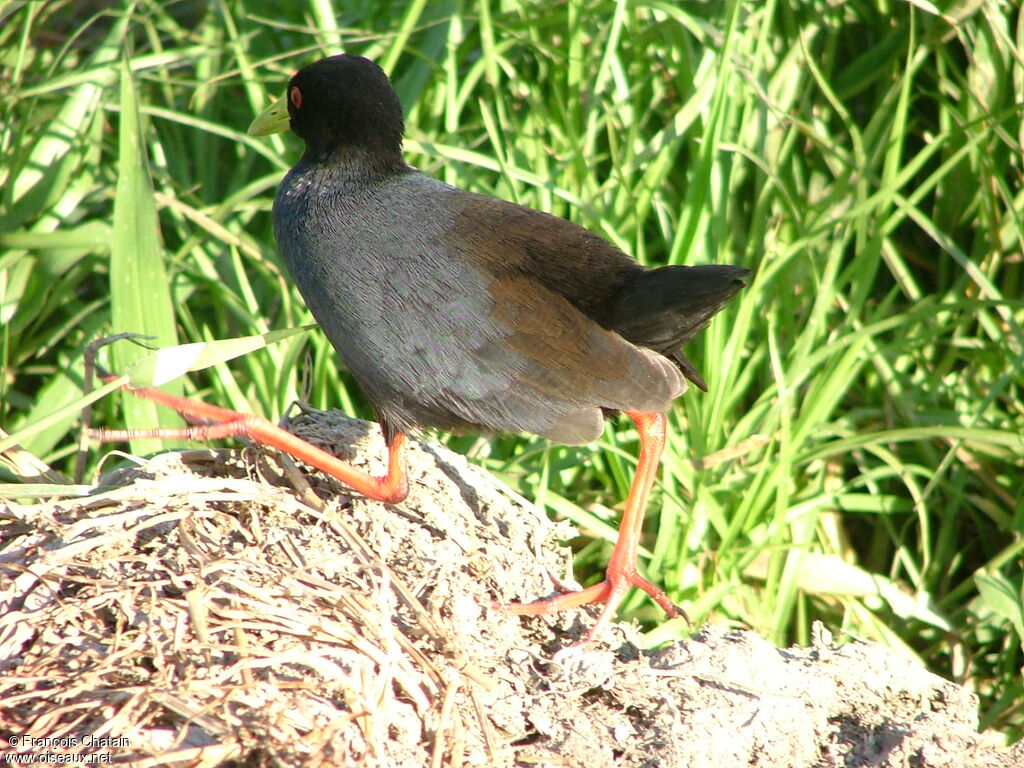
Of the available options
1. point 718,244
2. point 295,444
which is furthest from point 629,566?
point 718,244

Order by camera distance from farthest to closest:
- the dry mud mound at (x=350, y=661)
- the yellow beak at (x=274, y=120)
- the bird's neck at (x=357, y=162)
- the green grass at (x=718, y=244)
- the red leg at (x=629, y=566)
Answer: the green grass at (x=718, y=244) < the yellow beak at (x=274, y=120) < the bird's neck at (x=357, y=162) < the red leg at (x=629, y=566) < the dry mud mound at (x=350, y=661)

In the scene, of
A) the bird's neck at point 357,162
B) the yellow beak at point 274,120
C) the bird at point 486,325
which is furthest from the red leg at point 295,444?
the yellow beak at point 274,120

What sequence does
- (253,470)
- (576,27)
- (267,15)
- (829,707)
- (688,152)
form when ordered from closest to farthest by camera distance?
(829,707) < (253,470) < (576,27) < (688,152) < (267,15)

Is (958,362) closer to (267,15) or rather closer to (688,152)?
(688,152)

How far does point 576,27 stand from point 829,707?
2036mm

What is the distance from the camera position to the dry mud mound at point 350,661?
1667mm

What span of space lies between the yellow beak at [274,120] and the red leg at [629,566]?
1.15 meters

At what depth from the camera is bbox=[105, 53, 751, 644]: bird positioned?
7.60 ft

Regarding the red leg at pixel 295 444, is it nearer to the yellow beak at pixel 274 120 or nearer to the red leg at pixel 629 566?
the red leg at pixel 629 566

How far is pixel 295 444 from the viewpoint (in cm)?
230

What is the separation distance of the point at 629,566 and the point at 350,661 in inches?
33.8

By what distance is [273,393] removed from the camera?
10.1 feet

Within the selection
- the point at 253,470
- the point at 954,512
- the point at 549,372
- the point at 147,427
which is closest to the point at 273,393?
the point at 147,427

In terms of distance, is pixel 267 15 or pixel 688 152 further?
pixel 267 15
